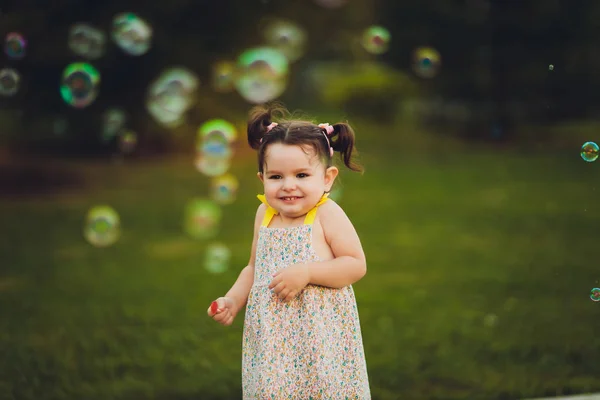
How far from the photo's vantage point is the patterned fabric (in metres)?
2.87

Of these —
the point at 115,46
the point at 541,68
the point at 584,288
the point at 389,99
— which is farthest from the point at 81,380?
the point at 389,99

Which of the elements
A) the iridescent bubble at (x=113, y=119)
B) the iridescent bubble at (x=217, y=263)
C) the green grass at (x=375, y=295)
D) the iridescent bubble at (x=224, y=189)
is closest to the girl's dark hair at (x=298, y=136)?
the green grass at (x=375, y=295)

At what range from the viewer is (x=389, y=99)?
25000mm

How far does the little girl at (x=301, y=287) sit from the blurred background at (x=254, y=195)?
Answer: 1.82ft

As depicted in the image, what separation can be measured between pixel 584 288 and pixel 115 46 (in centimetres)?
814

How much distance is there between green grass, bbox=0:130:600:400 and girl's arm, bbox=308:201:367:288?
1423 mm

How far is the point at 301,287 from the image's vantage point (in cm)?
282

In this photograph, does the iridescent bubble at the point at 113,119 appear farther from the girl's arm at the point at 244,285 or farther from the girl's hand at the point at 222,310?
the girl's hand at the point at 222,310

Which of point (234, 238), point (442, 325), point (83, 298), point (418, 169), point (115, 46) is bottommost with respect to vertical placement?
point (442, 325)

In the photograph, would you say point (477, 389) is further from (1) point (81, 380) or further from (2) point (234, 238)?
(2) point (234, 238)

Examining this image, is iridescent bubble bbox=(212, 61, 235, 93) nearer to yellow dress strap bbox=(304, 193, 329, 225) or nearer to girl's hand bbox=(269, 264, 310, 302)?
yellow dress strap bbox=(304, 193, 329, 225)

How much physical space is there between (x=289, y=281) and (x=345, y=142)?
0.55 meters

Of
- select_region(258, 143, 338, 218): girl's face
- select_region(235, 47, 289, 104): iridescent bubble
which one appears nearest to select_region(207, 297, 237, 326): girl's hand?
select_region(258, 143, 338, 218): girl's face

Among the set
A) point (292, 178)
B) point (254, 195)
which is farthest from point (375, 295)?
point (254, 195)
